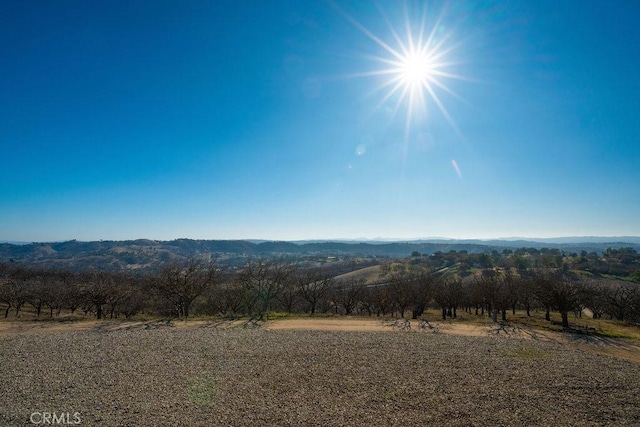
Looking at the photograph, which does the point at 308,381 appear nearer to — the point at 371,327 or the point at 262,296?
the point at 371,327

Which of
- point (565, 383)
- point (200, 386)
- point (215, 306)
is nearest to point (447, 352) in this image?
point (565, 383)

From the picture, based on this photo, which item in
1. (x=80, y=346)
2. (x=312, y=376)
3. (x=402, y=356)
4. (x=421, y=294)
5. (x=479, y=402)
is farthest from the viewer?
(x=421, y=294)

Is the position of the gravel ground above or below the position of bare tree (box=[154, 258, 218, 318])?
below

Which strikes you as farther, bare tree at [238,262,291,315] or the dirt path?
bare tree at [238,262,291,315]

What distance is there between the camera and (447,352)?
1933 cm

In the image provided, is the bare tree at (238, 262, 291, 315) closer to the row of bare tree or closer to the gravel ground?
the row of bare tree

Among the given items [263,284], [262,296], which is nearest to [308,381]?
[262,296]

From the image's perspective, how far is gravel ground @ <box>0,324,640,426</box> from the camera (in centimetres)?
1198

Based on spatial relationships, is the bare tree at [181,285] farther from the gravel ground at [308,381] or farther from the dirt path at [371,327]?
the gravel ground at [308,381]

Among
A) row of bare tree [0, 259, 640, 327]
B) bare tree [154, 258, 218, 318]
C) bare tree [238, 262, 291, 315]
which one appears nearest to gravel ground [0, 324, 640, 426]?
bare tree [154, 258, 218, 318]

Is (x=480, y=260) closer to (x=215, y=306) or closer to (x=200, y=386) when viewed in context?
(x=215, y=306)

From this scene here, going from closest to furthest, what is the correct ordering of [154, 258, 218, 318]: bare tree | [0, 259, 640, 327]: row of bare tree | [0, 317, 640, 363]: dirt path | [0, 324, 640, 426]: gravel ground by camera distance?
[0, 324, 640, 426]: gravel ground
[0, 317, 640, 363]: dirt path
[154, 258, 218, 318]: bare tree
[0, 259, 640, 327]: row of bare tree

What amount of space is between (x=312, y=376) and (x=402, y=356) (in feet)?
20.7

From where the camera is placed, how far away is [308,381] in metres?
14.9
